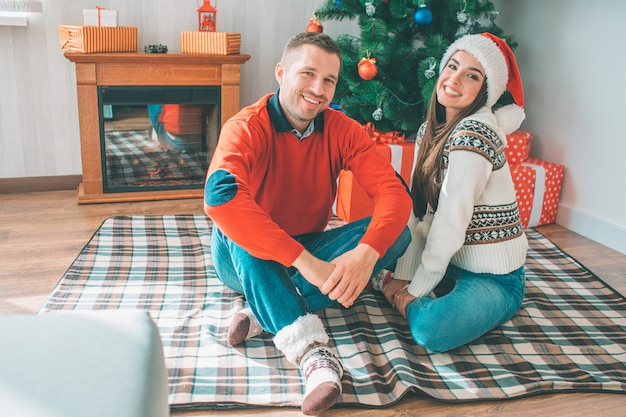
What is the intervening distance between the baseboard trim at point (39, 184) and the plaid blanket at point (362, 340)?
0.88 meters

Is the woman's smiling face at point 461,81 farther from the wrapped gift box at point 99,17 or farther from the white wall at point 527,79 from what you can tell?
the wrapped gift box at point 99,17

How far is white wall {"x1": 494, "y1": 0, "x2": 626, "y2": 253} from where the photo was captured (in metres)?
2.71

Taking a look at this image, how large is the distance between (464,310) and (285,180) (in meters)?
0.67

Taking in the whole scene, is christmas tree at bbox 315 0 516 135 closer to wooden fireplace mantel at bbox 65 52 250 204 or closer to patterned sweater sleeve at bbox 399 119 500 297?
wooden fireplace mantel at bbox 65 52 250 204

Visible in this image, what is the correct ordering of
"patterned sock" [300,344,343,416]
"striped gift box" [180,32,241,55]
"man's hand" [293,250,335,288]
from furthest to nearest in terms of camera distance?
Result: "striped gift box" [180,32,241,55] < "man's hand" [293,250,335,288] < "patterned sock" [300,344,343,416]

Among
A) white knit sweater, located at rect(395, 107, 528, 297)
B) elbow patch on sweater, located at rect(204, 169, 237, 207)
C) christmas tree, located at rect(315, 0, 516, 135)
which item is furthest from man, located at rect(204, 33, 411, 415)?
christmas tree, located at rect(315, 0, 516, 135)

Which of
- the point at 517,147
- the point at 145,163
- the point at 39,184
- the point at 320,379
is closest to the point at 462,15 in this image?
the point at 517,147

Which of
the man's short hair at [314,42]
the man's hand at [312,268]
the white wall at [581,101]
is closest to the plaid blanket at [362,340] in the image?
the man's hand at [312,268]

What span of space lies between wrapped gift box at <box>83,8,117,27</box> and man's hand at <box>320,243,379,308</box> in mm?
1949

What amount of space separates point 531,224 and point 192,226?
1701 millimetres

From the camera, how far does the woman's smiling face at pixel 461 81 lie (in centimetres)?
184

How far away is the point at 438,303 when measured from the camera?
1746 mm

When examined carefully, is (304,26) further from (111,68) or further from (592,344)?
(592,344)

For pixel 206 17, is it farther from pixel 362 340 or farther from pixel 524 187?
pixel 362 340
